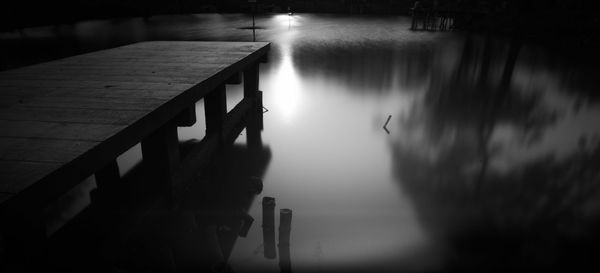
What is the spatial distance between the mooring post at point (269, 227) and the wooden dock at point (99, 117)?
1170 mm

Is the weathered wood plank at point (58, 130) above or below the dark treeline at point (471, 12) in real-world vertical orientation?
below

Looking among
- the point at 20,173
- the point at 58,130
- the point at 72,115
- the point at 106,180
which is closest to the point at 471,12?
the point at 106,180

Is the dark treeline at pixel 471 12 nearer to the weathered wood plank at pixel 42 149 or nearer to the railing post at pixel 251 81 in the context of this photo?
the railing post at pixel 251 81

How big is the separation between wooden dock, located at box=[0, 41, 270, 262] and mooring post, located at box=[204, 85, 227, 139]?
0.02 metres

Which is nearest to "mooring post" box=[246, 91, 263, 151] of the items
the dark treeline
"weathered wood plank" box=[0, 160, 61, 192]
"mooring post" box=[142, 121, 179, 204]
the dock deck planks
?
the dock deck planks

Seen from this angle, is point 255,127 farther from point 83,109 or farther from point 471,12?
point 471,12

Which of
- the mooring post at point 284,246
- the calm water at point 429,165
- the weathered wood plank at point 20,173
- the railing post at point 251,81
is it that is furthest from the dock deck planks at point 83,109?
the calm water at point 429,165

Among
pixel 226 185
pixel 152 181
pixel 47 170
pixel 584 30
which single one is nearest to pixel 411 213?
pixel 226 185

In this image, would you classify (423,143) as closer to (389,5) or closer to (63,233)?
(63,233)

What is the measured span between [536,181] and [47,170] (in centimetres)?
657

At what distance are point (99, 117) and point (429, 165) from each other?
5.41 metres

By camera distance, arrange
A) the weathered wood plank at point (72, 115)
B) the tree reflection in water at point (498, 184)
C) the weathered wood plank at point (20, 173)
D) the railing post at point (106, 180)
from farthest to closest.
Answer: the railing post at point (106, 180) → the tree reflection in water at point (498, 184) → the weathered wood plank at point (72, 115) → the weathered wood plank at point (20, 173)

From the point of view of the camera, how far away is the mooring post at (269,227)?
11.5ft

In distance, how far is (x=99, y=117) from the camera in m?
2.64
